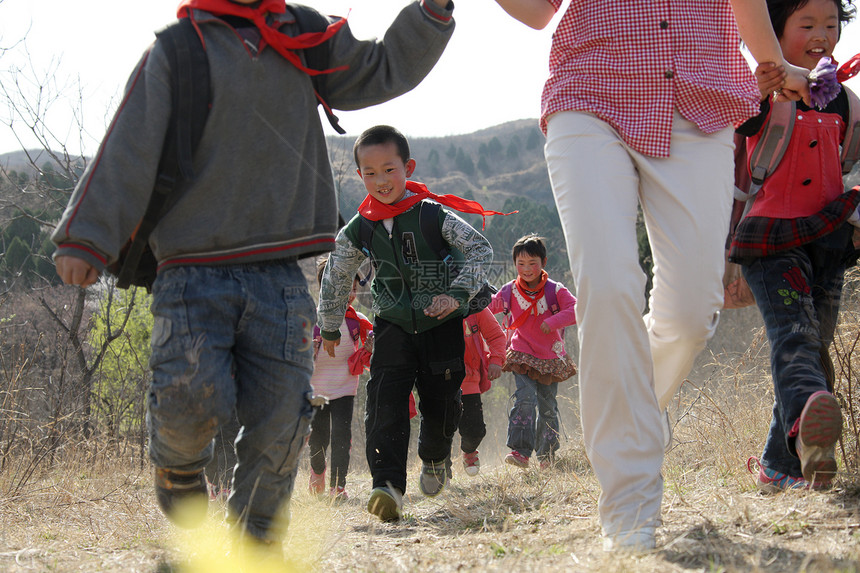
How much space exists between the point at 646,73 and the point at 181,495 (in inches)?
85.7

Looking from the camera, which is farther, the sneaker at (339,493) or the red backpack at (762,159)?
the sneaker at (339,493)

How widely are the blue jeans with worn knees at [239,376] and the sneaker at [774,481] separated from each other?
6.25 feet

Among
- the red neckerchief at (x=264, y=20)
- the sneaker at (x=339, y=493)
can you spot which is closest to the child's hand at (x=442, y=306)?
the red neckerchief at (x=264, y=20)

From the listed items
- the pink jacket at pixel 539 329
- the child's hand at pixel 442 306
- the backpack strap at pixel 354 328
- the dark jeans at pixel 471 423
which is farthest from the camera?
the backpack strap at pixel 354 328

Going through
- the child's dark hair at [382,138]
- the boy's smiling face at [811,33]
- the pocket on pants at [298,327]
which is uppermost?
the boy's smiling face at [811,33]

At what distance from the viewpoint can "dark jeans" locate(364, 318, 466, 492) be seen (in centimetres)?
400

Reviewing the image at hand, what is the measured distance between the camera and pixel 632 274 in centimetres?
250

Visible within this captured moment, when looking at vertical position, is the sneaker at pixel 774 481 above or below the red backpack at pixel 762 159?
below

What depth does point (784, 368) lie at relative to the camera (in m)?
2.98

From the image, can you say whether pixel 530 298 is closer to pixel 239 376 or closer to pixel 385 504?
pixel 385 504

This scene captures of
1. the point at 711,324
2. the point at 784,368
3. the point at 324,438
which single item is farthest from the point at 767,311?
the point at 324,438

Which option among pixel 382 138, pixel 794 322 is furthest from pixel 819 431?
pixel 382 138

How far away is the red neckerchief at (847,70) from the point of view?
10.9ft

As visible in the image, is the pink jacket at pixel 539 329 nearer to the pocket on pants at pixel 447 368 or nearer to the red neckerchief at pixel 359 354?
the red neckerchief at pixel 359 354
